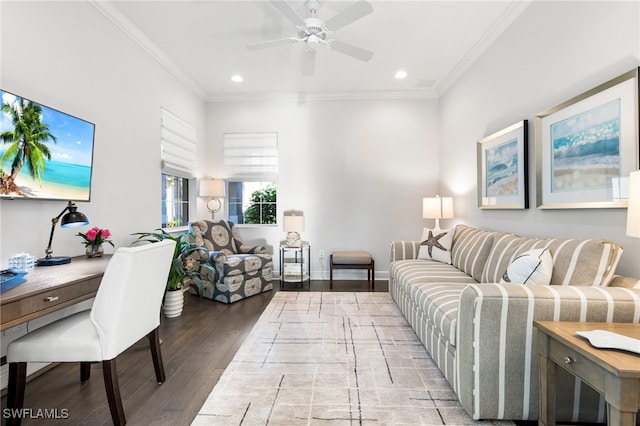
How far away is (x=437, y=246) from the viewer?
3.47 m

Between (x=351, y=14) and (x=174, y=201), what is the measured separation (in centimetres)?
325

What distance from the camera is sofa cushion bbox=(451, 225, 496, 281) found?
272 centimetres

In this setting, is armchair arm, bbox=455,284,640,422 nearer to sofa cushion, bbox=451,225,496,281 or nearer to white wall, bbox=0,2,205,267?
sofa cushion, bbox=451,225,496,281

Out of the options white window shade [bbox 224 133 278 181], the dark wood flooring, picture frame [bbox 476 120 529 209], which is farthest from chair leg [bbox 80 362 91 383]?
picture frame [bbox 476 120 529 209]

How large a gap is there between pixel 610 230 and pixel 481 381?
125 centimetres

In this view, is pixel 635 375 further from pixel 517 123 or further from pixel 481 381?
pixel 517 123

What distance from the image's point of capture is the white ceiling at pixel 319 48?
271 centimetres

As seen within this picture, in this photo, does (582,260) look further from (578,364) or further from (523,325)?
(578,364)

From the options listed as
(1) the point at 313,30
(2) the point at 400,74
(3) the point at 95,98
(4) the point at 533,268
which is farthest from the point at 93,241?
(2) the point at 400,74

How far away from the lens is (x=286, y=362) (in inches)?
87.7

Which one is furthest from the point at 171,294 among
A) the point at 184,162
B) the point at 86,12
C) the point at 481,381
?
the point at 481,381

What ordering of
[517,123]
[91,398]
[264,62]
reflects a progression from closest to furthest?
[91,398]
[517,123]
[264,62]

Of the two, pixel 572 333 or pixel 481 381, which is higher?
pixel 572 333

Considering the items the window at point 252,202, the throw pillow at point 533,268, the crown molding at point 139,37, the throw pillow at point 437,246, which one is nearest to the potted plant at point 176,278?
the window at point 252,202
